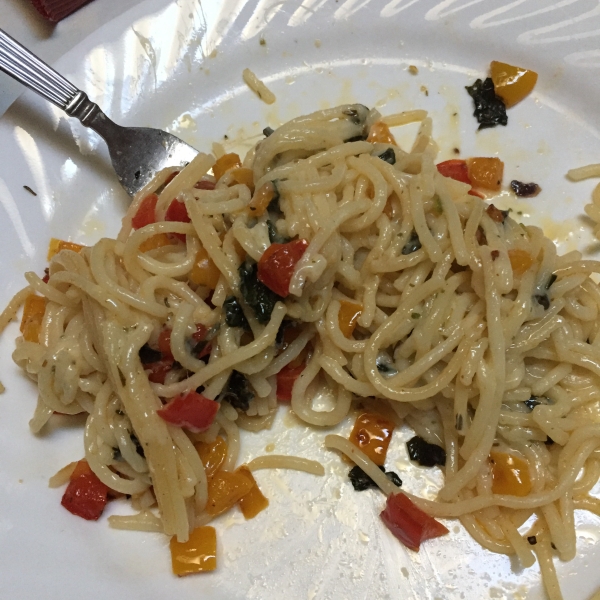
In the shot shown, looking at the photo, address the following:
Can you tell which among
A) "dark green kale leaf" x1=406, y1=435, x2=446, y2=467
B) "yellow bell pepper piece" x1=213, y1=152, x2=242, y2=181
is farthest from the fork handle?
"dark green kale leaf" x1=406, y1=435, x2=446, y2=467

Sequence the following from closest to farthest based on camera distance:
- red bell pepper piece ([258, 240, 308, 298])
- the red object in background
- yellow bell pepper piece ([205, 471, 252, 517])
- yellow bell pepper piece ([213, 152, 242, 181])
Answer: red bell pepper piece ([258, 240, 308, 298]) < yellow bell pepper piece ([205, 471, 252, 517]) < yellow bell pepper piece ([213, 152, 242, 181]) < the red object in background

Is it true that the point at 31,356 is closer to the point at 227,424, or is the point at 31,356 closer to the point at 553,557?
the point at 227,424

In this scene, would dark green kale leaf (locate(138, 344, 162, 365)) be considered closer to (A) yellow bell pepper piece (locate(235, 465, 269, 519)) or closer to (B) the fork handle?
(A) yellow bell pepper piece (locate(235, 465, 269, 519))

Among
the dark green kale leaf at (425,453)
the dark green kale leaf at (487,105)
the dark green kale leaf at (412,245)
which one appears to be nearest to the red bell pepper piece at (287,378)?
the dark green kale leaf at (425,453)

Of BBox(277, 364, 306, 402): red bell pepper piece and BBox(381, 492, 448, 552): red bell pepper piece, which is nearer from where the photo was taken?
BBox(381, 492, 448, 552): red bell pepper piece

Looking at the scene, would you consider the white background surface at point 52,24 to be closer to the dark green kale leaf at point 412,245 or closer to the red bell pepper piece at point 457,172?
the red bell pepper piece at point 457,172

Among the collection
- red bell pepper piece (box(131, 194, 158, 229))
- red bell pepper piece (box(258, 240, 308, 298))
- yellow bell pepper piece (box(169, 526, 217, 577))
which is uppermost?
red bell pepper piece (box(131, 194, 158, 229))
